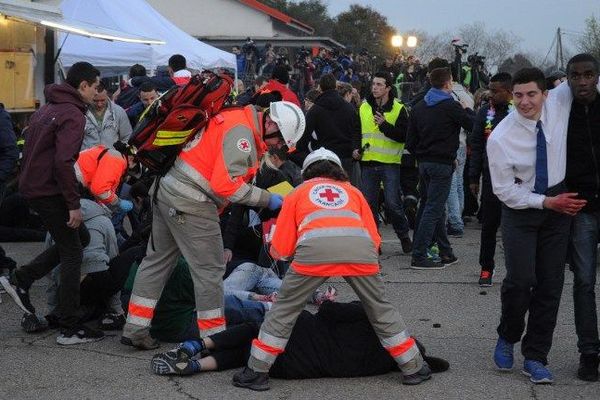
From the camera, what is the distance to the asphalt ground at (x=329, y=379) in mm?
5961

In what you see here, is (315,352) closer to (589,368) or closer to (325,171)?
(325,171)

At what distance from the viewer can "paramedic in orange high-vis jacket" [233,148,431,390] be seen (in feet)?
19.4

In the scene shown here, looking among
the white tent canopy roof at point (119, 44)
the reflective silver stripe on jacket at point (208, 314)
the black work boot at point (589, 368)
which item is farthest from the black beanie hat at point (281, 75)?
the black work boot at point (589, 368)

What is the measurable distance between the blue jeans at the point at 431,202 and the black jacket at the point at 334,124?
120cm

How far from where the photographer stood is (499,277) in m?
10.1

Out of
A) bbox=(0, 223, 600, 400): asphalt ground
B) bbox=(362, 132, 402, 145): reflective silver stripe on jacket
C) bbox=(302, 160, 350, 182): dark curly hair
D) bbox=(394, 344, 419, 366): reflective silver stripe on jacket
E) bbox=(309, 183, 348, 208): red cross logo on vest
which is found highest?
bbox=(302, 160, 350, 182): dark curly hair

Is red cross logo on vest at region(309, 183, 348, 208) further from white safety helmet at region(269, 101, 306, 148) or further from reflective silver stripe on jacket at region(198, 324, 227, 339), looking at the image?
reflective silver stripe on jacket at region(198, 324, 227, 339)

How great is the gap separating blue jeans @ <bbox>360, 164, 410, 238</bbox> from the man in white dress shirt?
4.89m

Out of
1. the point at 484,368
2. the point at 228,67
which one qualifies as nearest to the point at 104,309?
the point at 484,368

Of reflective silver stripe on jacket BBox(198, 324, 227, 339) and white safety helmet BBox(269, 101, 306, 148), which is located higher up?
white safety helmet BBox(269, 101, 306, 148)

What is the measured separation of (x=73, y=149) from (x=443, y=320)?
3.08 metres

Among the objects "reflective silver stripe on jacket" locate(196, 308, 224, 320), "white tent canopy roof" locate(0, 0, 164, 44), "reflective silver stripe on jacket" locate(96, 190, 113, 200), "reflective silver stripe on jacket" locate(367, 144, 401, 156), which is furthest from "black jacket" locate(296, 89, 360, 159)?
"reflective silver stripe on jacket" locate(196, 308, 224, 320)

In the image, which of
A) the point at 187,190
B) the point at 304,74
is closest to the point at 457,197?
the point at 187,190

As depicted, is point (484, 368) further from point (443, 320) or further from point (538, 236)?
point (443, 320)
